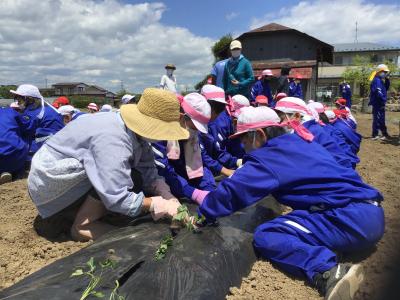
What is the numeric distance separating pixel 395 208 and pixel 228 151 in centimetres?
193

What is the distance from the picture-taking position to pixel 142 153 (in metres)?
3.02

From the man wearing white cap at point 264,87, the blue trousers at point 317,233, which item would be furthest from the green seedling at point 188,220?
the man wearing white cap at point 264,87

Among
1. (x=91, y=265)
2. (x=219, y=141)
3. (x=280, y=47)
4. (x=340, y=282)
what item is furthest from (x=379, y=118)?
(x=280, y=47)

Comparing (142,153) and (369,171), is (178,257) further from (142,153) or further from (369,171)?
(369,171)

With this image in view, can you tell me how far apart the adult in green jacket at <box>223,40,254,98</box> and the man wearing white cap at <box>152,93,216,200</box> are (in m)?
3.09

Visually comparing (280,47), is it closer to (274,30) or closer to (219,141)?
(274,30)

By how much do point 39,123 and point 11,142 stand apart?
1.85ft

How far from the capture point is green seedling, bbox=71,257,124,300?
1.75m

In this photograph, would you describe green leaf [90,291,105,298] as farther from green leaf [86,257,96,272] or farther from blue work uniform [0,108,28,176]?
blue work uniform [0,108,28,176]

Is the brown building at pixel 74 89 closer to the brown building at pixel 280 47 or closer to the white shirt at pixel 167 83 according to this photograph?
the brown building at pixel 280 47

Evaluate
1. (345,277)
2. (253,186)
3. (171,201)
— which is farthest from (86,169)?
(345,277)

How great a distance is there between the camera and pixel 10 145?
517 centimetres

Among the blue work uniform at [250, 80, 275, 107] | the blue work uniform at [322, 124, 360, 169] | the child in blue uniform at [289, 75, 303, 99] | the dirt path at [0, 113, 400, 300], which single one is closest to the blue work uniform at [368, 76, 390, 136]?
the child in blue uniform at [289, 75, 303, 99]

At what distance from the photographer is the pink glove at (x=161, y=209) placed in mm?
2705
